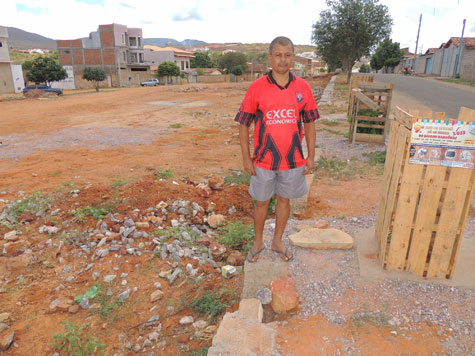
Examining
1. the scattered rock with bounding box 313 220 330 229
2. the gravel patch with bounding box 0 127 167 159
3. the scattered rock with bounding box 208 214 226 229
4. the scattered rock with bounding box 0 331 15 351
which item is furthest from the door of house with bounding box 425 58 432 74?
the scattered rock with bounding box 0 331 15 351

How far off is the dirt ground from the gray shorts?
1.01 meters

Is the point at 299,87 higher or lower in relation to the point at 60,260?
higher

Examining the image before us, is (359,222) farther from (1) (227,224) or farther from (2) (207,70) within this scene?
(2) (207,70)

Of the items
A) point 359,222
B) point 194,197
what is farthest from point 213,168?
point 359,222

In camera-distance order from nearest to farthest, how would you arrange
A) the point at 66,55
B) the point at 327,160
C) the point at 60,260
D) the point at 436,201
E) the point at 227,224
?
the point at 436,201 → the point at 60,260 → the point at 227,224 → the point at 327,160 → the point at 66,55

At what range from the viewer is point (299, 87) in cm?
296

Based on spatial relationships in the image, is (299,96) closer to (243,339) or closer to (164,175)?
(243,339)

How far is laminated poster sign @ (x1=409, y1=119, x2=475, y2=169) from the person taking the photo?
2.62m

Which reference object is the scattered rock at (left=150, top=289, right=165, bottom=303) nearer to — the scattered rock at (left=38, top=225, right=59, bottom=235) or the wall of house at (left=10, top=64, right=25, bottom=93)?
the scattered rock at (left=38, top=225, right=59, bottom=235)

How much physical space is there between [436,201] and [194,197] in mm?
3537

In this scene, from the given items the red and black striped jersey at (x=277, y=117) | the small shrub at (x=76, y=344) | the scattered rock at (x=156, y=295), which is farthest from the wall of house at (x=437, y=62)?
the small shrub at (x=76, y=344)

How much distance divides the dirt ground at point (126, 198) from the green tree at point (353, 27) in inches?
762

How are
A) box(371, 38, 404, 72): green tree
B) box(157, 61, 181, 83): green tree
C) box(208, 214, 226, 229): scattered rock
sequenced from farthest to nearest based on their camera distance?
box(371, 38, 404, 72): green tree, box(157, 61, 181, 83): green tree, box(208, 214, 226, 229): scattered rock

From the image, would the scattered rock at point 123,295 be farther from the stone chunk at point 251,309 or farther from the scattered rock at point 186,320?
the stone chunk at point 251,309
